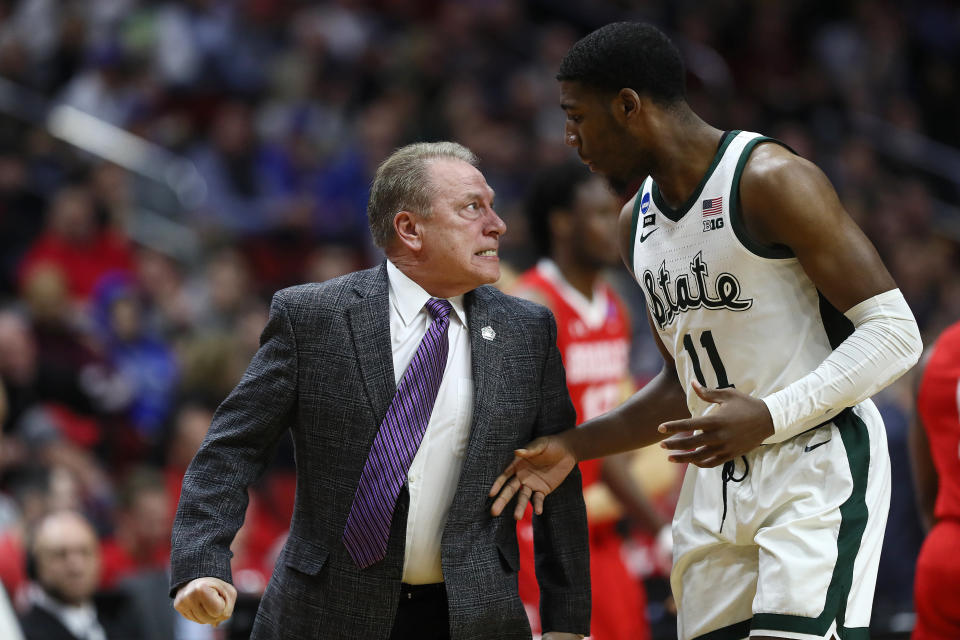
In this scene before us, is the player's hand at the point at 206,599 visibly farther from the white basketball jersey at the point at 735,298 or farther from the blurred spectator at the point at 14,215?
the blurred spectator at the point at 14,215

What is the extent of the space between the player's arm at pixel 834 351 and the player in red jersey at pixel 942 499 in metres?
1.04

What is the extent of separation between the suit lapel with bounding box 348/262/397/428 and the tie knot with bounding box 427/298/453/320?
118 mm

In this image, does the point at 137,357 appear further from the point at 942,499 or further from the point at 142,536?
the point at 942,499

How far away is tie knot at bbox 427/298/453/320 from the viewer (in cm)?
338

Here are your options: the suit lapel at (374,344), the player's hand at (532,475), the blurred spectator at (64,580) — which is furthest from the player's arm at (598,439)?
the blurred spectator at (64,580)

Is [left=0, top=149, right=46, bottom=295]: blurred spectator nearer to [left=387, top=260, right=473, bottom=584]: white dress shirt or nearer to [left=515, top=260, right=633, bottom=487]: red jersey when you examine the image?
[left=515, top=260, right=633, bottom=487]: red jersey

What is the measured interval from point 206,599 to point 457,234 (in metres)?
1.16

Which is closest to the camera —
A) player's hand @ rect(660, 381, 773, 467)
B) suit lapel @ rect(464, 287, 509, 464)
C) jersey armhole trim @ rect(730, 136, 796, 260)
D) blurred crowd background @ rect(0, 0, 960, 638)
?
player's hand @ rect(660, 381, 773, 467)

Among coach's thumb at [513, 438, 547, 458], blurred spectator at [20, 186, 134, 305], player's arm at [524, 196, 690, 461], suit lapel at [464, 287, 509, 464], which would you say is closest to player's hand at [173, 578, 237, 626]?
suit lapel at [464, 287, 509, 464]

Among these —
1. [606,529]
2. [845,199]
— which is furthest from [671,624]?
[845,199]

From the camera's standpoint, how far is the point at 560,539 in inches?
134

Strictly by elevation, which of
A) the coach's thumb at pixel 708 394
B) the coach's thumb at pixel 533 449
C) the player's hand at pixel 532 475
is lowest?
the player's hand at pixel 532 475

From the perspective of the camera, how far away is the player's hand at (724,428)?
9.89ft

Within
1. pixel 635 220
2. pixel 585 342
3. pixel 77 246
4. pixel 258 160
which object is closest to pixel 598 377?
pixel 585 342
